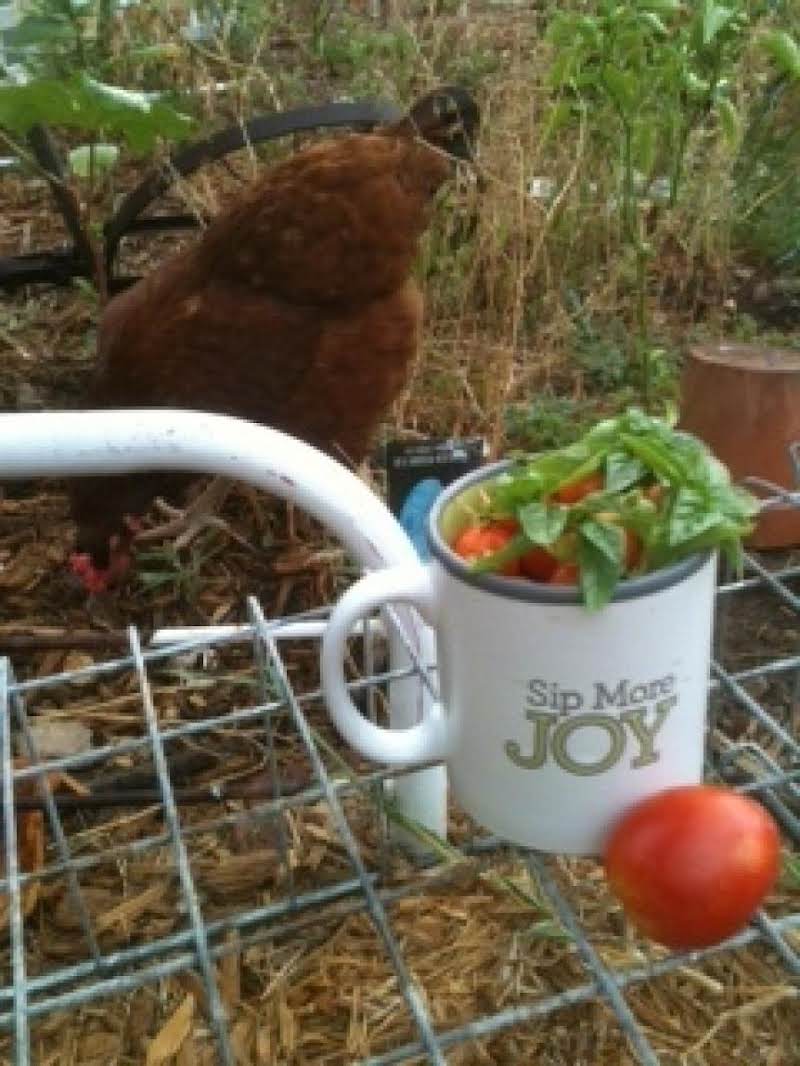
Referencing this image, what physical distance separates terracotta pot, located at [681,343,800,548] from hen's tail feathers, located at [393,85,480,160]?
50 centimetres

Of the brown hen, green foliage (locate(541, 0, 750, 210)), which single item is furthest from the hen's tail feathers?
green foliage (locate(541, 0, 750, 210))

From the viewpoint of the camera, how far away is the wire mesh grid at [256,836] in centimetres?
52

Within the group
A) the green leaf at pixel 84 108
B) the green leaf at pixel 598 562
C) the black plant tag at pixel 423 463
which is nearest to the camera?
the green leaf at pixel 598 562

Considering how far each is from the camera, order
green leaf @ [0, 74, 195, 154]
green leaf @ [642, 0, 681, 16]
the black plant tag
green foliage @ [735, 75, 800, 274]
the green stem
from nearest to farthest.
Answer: the black plant tag, green leaf @ [0, 74, 195, 154], green leaf @ [642, 0, 681, 16], the green stem, green foliage @ [735, 75, 800, 274]

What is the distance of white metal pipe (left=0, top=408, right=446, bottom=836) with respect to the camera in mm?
623

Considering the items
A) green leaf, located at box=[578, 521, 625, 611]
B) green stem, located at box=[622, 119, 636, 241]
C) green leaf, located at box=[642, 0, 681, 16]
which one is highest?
green leaf, located at box=[642, 0, 681, 16]

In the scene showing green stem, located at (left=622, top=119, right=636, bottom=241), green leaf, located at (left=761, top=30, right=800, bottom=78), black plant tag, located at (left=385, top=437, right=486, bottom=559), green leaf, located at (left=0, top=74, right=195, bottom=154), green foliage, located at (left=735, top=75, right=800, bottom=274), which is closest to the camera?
black plant tag, located at (left=385, top=437, right=486, bottom=559)

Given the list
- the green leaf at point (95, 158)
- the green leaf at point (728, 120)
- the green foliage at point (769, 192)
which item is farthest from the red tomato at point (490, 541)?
the green foliage at point (769, 192)

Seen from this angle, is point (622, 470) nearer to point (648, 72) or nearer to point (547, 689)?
point (547, 689)

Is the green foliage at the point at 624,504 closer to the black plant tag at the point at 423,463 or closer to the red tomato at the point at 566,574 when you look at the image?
the red tomato at the point at 566,574

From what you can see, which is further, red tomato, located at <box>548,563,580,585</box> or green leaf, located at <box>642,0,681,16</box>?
green leaf, located at <box>642,0,681,16</box>

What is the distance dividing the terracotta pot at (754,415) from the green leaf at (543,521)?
126 centimetres

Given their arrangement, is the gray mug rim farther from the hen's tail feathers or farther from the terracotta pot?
the hen's tail feathers

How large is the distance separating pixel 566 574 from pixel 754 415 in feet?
4.21
